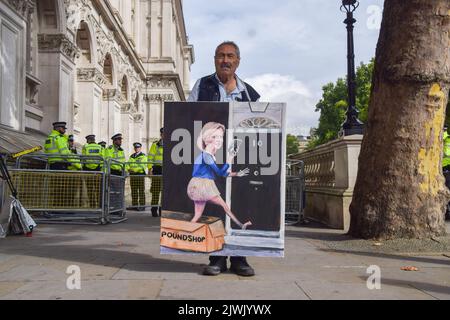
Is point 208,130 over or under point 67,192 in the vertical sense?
over

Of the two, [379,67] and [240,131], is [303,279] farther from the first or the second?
[379,67]

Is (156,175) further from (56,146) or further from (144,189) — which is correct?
(56,146)

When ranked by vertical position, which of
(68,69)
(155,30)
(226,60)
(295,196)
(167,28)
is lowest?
(295,196)

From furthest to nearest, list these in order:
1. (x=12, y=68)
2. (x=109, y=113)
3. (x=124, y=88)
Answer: (x=124, y=88)
(x=109, y=113)
(x=12, y=68)

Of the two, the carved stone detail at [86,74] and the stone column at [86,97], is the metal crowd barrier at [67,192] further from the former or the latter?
the carved stone detail at [86,74]

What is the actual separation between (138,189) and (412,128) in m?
7.62

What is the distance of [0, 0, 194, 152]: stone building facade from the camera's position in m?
12.4

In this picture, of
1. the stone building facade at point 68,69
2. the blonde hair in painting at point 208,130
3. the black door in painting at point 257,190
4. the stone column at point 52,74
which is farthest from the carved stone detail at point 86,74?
the black door in painting at point 257,190

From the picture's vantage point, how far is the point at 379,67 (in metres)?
7.46

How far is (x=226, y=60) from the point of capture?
193 inches

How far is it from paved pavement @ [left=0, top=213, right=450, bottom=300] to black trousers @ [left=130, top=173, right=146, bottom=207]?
494cm

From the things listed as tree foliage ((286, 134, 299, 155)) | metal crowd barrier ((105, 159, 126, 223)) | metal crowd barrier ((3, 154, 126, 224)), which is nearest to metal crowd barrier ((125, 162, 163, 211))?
metal crowd barrier ((105, 159, 126, 223))

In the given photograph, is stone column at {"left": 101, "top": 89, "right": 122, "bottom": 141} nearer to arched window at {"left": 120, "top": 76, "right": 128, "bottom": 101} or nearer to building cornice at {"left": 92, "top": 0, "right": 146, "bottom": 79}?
building cornice at {"left": 92, "top": 0, "right": 146, "bottom": 79}

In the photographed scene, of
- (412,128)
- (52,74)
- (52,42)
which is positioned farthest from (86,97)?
(412,128)
